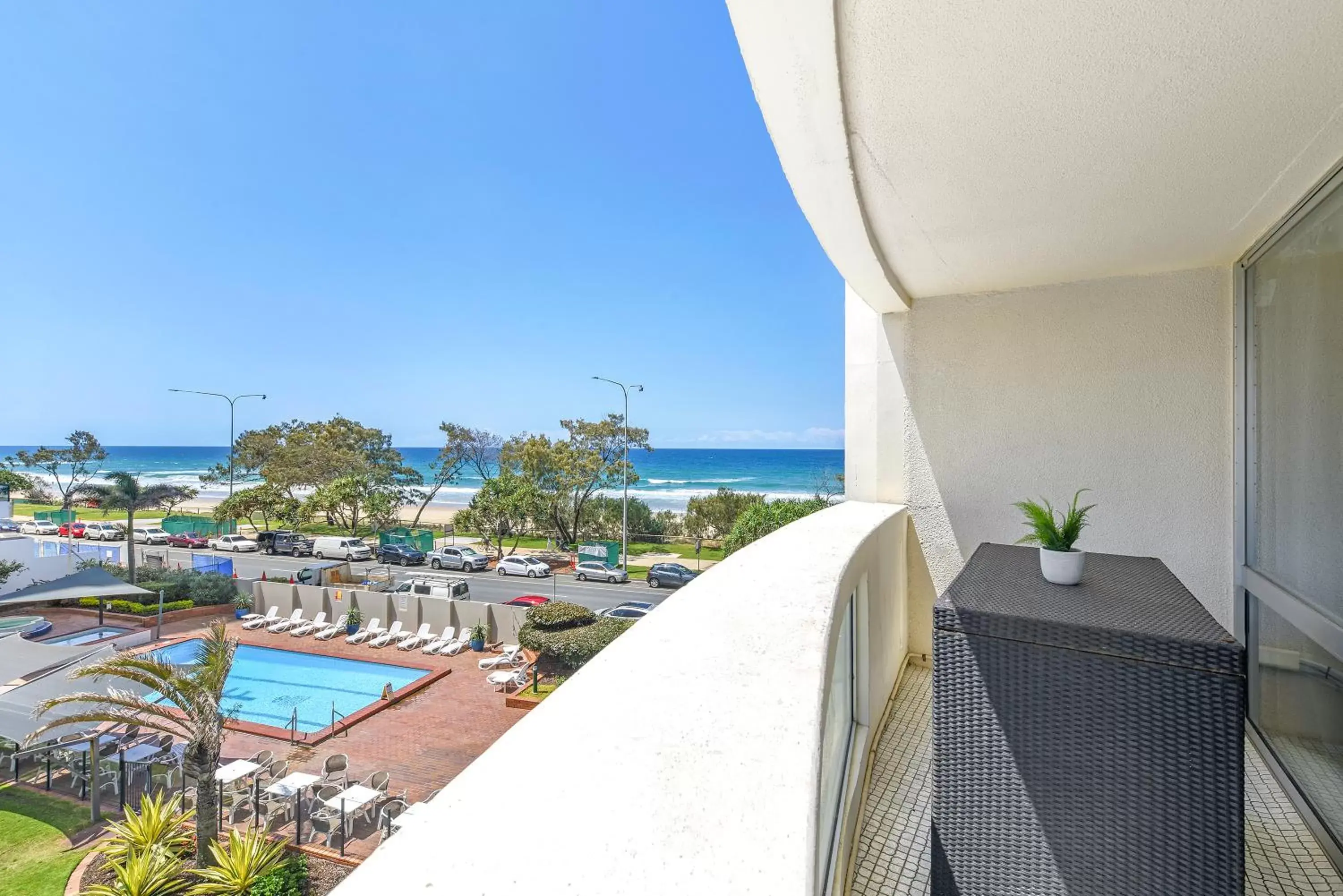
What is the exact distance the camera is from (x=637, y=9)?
15539 millimetres

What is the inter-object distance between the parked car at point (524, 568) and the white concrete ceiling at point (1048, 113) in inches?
747

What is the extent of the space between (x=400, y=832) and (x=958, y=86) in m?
2.19

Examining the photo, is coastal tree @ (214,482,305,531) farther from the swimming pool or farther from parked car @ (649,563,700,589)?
parked car @ (649,563,700,589)

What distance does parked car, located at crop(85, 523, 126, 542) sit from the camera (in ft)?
93.7

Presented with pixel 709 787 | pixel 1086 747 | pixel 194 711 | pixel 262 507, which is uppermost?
pixel 709 787

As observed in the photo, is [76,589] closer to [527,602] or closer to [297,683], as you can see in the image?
[297,683]

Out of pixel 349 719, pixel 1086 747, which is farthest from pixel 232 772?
pixel 1086 747

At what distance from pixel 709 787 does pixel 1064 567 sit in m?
1.56

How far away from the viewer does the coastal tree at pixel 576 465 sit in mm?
26609

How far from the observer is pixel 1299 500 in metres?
2.46

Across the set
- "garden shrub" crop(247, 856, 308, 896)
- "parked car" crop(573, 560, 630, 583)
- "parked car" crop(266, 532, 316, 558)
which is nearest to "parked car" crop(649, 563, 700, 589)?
"parked car" crop(573, 560, 630, 583)

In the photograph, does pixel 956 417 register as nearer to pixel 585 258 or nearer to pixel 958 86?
pixel 958 86

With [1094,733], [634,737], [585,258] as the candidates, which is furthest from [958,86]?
[585,258]

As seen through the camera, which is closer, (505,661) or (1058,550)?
(1058,550)
